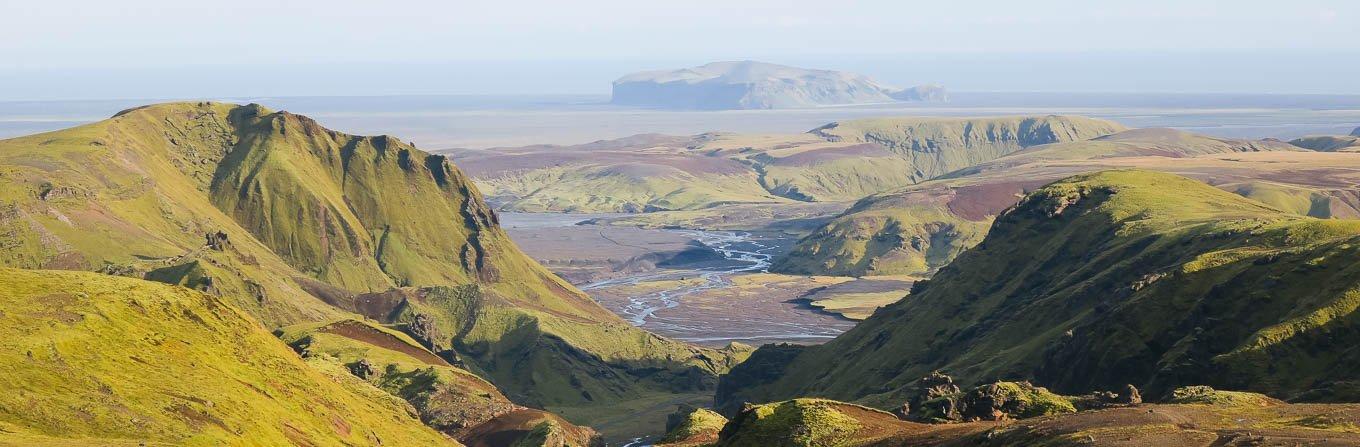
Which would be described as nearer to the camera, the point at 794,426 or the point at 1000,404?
the point at 794,426

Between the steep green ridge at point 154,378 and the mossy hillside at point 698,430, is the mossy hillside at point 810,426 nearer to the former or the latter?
the mossy hillside at point 698,430

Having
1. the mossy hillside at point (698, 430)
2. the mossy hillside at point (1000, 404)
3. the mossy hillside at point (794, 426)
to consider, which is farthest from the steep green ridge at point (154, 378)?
the mossy hillside at point (1000, 404)

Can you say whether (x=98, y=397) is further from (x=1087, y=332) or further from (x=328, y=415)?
(x=1087, y=332)

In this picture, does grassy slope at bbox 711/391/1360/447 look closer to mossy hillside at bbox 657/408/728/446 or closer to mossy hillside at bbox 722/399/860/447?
mossy hillside at bbox 722/399/860/447

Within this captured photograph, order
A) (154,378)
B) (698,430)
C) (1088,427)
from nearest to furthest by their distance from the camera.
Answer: (1088,427)
(154,378)
(698,430)

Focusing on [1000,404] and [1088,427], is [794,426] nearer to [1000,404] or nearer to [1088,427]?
[1000,404]

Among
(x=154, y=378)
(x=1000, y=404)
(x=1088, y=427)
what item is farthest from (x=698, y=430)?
(x=1088, y=427)

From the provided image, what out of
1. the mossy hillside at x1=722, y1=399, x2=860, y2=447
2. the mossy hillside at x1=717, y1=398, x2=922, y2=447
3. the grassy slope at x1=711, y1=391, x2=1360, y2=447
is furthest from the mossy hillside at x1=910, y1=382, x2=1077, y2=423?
the mossy hillside at x1=722, y1=399, x2=860, y2=447

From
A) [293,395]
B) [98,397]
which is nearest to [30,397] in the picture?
[98,397]

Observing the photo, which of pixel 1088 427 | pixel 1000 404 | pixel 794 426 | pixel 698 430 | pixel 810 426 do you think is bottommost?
pixel 698 430
